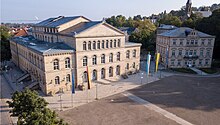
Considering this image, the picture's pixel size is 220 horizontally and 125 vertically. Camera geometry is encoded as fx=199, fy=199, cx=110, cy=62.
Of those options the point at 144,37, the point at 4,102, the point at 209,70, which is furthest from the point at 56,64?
the point at 144,37

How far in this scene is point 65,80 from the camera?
40500mm

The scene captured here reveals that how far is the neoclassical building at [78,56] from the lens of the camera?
38.7 m

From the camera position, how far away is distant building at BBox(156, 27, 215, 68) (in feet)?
190

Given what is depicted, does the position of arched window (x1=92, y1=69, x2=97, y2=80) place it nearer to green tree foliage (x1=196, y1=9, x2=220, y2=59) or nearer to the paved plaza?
the paved plaza

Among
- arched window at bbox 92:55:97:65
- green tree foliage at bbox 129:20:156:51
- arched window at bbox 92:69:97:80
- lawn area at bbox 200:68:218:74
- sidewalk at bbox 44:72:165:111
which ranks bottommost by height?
sidewalk at bbox 44:72:165:111

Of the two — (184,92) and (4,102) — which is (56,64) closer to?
(4,102)

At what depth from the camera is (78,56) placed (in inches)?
1633

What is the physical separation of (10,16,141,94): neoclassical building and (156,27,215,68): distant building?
12.1 metres

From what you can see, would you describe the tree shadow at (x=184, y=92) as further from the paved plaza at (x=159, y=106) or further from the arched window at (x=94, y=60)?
the arched window at (x=94, y=60)

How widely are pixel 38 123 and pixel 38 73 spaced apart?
25.7m

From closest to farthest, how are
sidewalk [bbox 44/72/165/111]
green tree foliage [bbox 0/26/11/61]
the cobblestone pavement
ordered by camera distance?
the cobblestone pavement, sidewalk [bbox 44/72/165/111], green tree foliage [bbox 0/26/11/61]

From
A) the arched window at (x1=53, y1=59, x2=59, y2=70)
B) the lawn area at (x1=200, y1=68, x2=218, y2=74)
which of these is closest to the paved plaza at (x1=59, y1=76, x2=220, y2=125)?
the arched window at (x1=53, y1=59, x2=59, y2=70)

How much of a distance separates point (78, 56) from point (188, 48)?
34.3 meters

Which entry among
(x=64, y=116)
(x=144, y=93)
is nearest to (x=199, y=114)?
(x=144, y=93)
